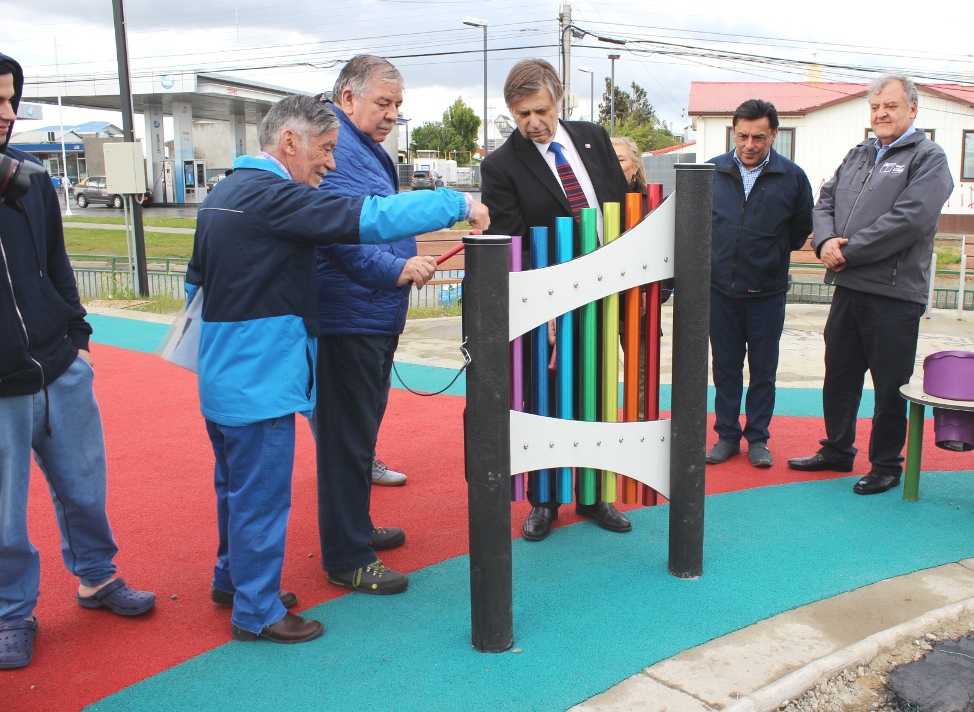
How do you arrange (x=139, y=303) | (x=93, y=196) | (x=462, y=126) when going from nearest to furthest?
(x=139, y=303) → (x=93, y=196) → (x=462, y=126)

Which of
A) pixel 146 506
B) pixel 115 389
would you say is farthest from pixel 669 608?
pixel 115 389

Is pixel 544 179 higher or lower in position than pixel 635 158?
lower

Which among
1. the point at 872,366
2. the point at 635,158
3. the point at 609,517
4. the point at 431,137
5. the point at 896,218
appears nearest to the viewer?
the point at 609,517

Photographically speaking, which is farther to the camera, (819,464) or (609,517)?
(819,464)

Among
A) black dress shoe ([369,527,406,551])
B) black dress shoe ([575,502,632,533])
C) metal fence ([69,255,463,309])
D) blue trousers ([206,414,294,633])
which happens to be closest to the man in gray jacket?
black dress shoe ([575,502,632,533])

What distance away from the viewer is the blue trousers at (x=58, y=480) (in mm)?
3025

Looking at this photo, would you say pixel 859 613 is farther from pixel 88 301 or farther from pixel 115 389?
pixel 88 301

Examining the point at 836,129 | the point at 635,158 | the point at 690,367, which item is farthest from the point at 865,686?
the point at 836,129

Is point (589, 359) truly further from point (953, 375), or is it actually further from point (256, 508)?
point (953, 375)

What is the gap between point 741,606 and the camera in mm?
3398

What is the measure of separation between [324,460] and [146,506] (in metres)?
1.57

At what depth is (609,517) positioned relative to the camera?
4293mm

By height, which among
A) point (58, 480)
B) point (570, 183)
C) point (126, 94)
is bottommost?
point (58, 480)

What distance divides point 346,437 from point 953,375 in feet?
9.56
